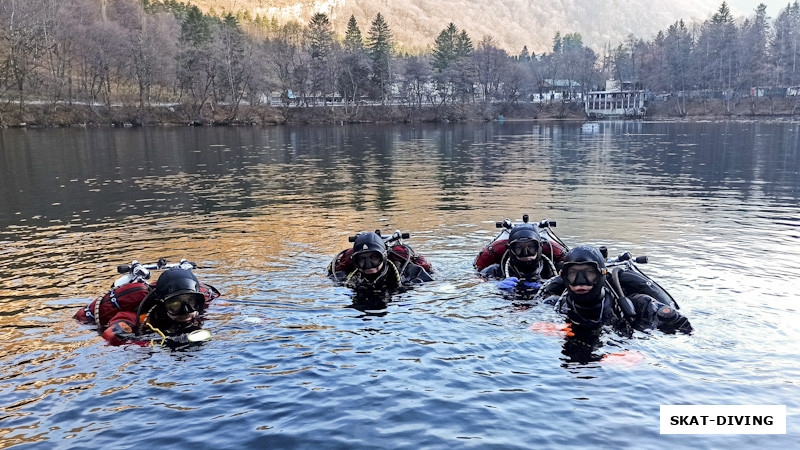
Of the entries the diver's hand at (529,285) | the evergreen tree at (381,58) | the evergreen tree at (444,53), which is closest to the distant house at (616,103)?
the evergreen tree at (444,53)

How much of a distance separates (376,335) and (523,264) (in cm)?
475

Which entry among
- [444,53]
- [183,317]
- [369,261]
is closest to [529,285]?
[369,261]

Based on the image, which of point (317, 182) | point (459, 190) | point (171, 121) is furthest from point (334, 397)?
point (171, 121)

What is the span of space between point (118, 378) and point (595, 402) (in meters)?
7.36

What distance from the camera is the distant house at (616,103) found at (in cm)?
13562

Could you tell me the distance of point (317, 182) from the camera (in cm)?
3453

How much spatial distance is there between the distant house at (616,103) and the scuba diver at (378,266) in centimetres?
13055

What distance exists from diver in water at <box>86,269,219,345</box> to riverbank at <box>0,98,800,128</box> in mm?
98960

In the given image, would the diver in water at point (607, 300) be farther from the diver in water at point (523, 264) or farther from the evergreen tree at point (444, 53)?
the evergreen tree at point (444, 53)

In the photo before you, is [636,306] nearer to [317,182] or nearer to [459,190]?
[459,190]

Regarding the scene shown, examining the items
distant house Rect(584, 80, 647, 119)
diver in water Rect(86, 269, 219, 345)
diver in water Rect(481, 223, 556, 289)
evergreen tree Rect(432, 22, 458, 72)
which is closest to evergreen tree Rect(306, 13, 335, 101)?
evergreen tree Rect(432, 22, 458, 72)

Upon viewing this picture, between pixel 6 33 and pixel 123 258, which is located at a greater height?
pixel 6 33

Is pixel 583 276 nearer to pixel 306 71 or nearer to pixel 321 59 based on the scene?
pixel 306 71

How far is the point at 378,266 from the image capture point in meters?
13.4
